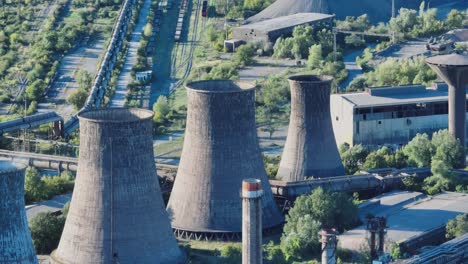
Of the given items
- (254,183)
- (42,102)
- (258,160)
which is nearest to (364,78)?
(42,102)

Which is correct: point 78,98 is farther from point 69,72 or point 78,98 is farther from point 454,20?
point 454,20

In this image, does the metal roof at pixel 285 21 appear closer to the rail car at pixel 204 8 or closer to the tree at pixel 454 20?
the rail car at pixel 204 8

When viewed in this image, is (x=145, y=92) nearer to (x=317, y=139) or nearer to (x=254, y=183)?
(x=317, y=139)

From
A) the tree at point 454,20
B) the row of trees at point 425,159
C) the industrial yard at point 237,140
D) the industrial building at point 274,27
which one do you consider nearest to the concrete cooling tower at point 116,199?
the industrial yard at point 237,140

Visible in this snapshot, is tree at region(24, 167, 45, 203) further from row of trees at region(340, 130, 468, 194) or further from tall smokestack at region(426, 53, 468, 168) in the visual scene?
tall smokestack at region(426, 53, 468, 168)

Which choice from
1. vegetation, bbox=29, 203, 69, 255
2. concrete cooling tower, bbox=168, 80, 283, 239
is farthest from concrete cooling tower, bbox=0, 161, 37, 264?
concrete cooling tower, bbox=168, 80, 283, 239

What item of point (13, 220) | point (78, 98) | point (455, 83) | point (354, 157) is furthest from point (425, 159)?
point (13, 220)
